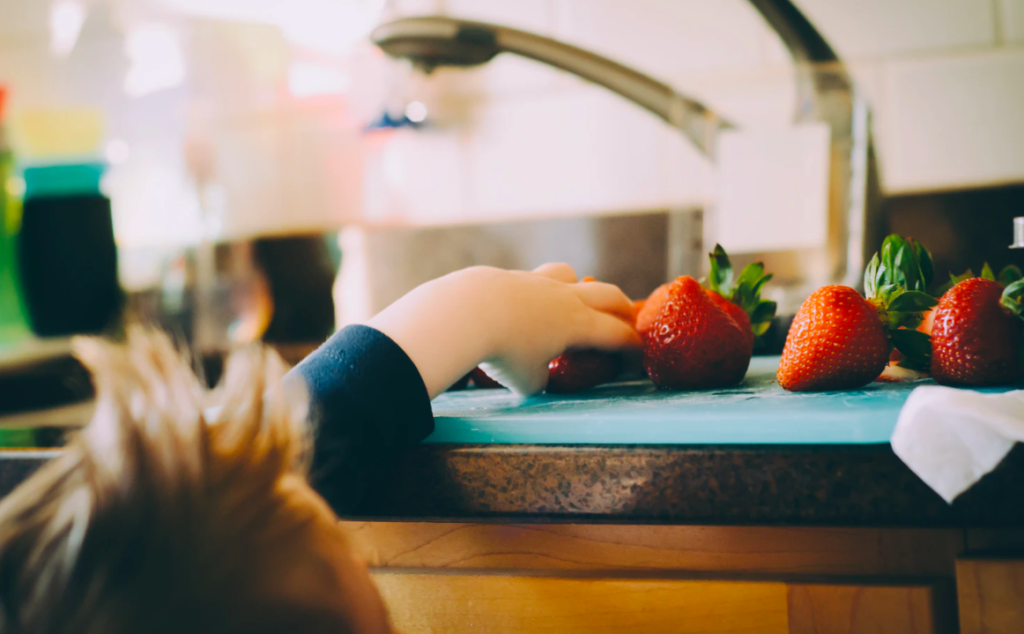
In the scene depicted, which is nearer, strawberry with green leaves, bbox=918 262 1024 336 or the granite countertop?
the granite countertop

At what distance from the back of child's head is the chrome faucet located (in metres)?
0.52

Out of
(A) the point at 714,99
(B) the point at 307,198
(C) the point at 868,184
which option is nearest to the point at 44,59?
(B) the point at 307,198

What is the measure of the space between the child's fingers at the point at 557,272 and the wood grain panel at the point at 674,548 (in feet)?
0.74

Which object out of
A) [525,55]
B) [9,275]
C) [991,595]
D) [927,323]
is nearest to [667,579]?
[991,595]

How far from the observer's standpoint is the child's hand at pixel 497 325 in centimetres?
40

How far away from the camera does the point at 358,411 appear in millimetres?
354

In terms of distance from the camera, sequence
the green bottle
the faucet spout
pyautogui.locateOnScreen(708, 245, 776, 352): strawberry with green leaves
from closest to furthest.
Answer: pyautogui.locateOnScreen(708, 245, 776, 352): strawberry with green leaves → the faucet spout → the green bottle

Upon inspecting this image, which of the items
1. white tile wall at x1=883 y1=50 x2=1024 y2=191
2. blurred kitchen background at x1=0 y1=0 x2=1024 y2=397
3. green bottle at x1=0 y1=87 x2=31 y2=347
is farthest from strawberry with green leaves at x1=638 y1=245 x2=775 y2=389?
green bottle at x1=0 y1=87 x2=31 y2=347

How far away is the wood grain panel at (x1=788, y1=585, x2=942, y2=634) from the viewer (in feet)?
1.07

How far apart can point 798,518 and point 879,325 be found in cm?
16

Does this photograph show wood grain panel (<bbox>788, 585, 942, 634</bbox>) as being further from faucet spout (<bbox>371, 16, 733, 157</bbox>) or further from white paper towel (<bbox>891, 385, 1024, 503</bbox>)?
faucet spout (<bbox>371, 16, 733, 157</bbox>)

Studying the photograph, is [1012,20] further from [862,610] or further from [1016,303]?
[862,610]

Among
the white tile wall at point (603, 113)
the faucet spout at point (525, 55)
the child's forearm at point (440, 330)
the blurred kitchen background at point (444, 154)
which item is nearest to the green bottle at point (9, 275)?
the blurred kitchen background at point (444, 154)

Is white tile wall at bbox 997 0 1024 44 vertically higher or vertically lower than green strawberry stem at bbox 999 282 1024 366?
higher
